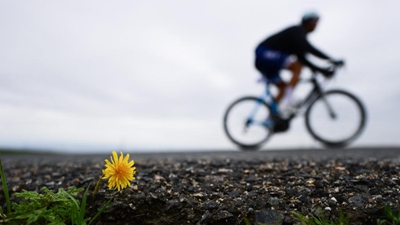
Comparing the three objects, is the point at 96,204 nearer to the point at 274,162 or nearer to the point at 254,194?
the point at 254,194

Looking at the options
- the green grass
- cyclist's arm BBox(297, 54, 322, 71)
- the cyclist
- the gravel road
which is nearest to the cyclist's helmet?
the cyclist

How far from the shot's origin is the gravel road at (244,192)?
2.05 m

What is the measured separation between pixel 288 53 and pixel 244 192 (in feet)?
14.1

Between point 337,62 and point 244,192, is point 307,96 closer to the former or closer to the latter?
point 337,62

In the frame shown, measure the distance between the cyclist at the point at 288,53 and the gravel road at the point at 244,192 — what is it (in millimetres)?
3405

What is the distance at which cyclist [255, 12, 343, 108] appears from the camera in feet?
19.6

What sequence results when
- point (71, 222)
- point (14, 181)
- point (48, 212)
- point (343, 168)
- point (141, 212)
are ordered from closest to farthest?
point (48, 212)
point (71, 222)
point (141, 212)
point (343, 168)
point (14, 181)

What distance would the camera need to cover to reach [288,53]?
20.0 ft

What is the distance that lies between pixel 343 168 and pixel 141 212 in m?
1.58

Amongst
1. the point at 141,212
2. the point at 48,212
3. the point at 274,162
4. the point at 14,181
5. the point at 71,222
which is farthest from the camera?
the point at 274,162

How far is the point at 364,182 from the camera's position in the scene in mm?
2334

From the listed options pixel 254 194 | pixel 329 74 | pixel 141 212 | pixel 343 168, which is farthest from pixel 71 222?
pixel 329 74

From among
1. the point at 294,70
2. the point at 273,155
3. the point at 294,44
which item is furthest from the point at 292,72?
the point at 273,155

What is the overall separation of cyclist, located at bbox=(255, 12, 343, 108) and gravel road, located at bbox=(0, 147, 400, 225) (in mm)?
3405
